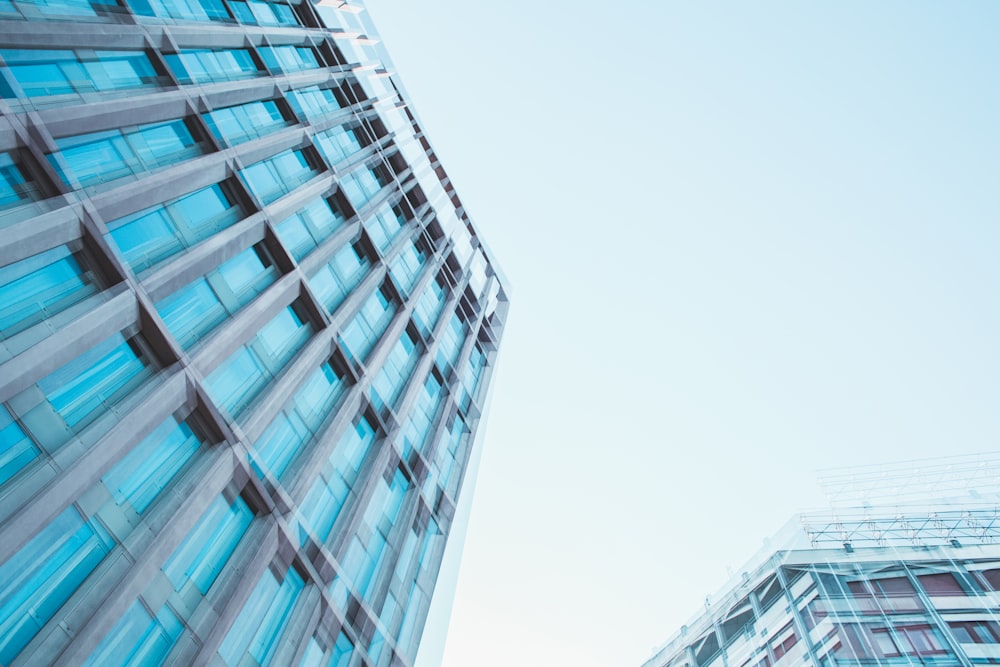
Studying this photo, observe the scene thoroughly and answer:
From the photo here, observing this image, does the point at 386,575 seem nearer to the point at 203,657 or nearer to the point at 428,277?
the point at 203,657

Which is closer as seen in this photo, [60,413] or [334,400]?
[60,413]

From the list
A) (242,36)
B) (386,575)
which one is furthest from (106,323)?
(242,36)

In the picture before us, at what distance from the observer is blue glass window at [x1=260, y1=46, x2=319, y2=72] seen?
93.7 feet

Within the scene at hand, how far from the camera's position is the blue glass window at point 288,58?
28.6 meters

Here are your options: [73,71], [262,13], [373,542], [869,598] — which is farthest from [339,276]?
[869,598]

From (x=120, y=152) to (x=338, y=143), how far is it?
50.4 feet

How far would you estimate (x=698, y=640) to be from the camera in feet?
106

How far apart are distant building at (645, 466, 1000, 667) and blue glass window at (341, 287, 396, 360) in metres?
20.3

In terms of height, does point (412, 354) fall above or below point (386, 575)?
above

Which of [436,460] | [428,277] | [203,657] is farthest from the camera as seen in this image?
[428,277]

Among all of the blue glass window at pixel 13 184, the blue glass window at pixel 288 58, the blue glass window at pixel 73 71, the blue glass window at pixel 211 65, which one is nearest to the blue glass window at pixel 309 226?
the blue glass window at pixel 211 65

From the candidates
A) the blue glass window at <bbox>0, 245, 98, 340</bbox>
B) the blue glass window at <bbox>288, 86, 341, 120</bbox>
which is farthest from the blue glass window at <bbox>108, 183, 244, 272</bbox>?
the blue glass window at <bbox>288, 86, 341, 120</bbox>

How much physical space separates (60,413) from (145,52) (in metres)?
12.8

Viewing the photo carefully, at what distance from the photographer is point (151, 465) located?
14.8 meters
